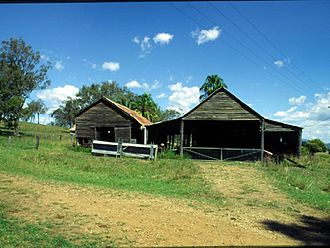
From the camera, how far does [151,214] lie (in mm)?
8258

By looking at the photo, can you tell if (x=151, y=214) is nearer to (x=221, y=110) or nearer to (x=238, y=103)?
(x=221, y=110)

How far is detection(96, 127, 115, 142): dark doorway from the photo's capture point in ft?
111

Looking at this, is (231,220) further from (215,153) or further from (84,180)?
(215,153)

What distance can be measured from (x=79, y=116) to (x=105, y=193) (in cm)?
2408

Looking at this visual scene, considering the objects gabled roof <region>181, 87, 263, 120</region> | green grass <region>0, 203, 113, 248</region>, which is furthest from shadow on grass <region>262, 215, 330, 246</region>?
gabled roof <region>181, 87, 263, 120</region>

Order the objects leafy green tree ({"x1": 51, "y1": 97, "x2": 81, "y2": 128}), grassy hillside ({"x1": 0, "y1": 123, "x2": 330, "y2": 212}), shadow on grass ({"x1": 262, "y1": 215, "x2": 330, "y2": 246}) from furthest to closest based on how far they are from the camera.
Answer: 1. leafy green tree ({"x1": 51, "y1": 97, "x2": 81, "y2": 128})
2. grassy hillside ({"x1": 0, "y1": 123, "x2": 330, "y2": 212})
3. shadow on grass ({"x1": 262, "y1": 215, "x2": 330, "y2": 246})

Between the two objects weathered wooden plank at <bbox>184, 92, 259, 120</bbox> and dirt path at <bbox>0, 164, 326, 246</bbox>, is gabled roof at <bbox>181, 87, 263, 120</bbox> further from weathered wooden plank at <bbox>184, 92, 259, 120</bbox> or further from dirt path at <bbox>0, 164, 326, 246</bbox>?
dirt path at <bbox>0, 164, 326, 246</bbox>

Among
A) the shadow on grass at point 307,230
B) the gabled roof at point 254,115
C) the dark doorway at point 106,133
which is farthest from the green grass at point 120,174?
the dark doorway at point 106,133

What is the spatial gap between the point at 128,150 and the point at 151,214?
15.3m

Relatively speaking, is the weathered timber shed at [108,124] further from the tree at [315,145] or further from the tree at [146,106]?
the tree at [315,145]

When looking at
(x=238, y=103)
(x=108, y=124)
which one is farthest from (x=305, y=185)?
(x=108, y=124)

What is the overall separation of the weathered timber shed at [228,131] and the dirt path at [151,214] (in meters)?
11.9

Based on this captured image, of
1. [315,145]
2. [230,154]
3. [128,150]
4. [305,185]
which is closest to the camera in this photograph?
[305,185]

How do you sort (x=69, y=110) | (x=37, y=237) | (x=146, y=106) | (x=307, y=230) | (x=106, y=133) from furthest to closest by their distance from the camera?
(x=69, y=110)
(x=146, y=106)
(x=106, y=133)
(x=307, y=230)
(x=37, y=237)
